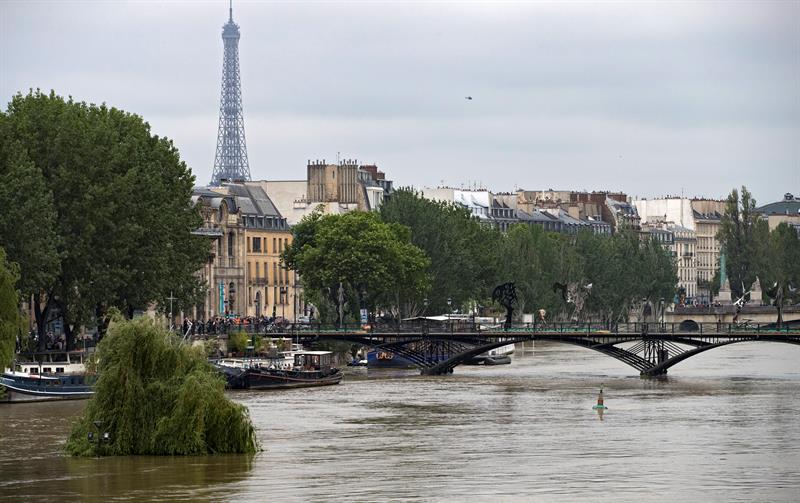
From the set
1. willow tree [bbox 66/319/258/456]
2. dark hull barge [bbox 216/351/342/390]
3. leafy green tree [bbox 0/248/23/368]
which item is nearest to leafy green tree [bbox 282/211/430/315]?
dark hull barge [bbox 216/351/342/390]

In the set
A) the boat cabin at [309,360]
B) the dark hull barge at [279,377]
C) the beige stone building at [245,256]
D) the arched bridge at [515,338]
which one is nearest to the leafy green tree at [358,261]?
the beige stone building at [245,256]

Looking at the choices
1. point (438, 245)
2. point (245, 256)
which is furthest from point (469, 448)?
point (245, 256)

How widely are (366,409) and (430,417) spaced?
4.90 m

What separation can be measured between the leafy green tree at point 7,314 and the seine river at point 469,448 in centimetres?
258

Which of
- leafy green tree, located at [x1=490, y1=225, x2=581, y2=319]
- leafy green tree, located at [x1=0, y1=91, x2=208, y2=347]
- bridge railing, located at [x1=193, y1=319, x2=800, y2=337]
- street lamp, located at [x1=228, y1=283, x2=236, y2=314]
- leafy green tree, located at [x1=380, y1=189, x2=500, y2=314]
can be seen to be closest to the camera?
leafy green tree, located at [x1=0, y1=91, x2=208, y2=347]

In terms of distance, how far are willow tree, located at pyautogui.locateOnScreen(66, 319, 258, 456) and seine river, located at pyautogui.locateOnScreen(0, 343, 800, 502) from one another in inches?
30.8

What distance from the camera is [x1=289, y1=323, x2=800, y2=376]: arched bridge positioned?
4414 inches

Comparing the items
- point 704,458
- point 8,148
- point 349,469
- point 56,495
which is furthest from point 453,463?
point 8,148

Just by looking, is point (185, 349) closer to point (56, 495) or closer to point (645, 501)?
point (56, 495)

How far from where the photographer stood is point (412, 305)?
151 meters

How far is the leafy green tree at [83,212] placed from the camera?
3812 inches

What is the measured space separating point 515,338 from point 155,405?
1951 inches

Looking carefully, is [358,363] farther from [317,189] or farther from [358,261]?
[317,189]

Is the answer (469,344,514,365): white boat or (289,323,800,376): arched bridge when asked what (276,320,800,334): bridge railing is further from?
(469,344,514,365): white boat
